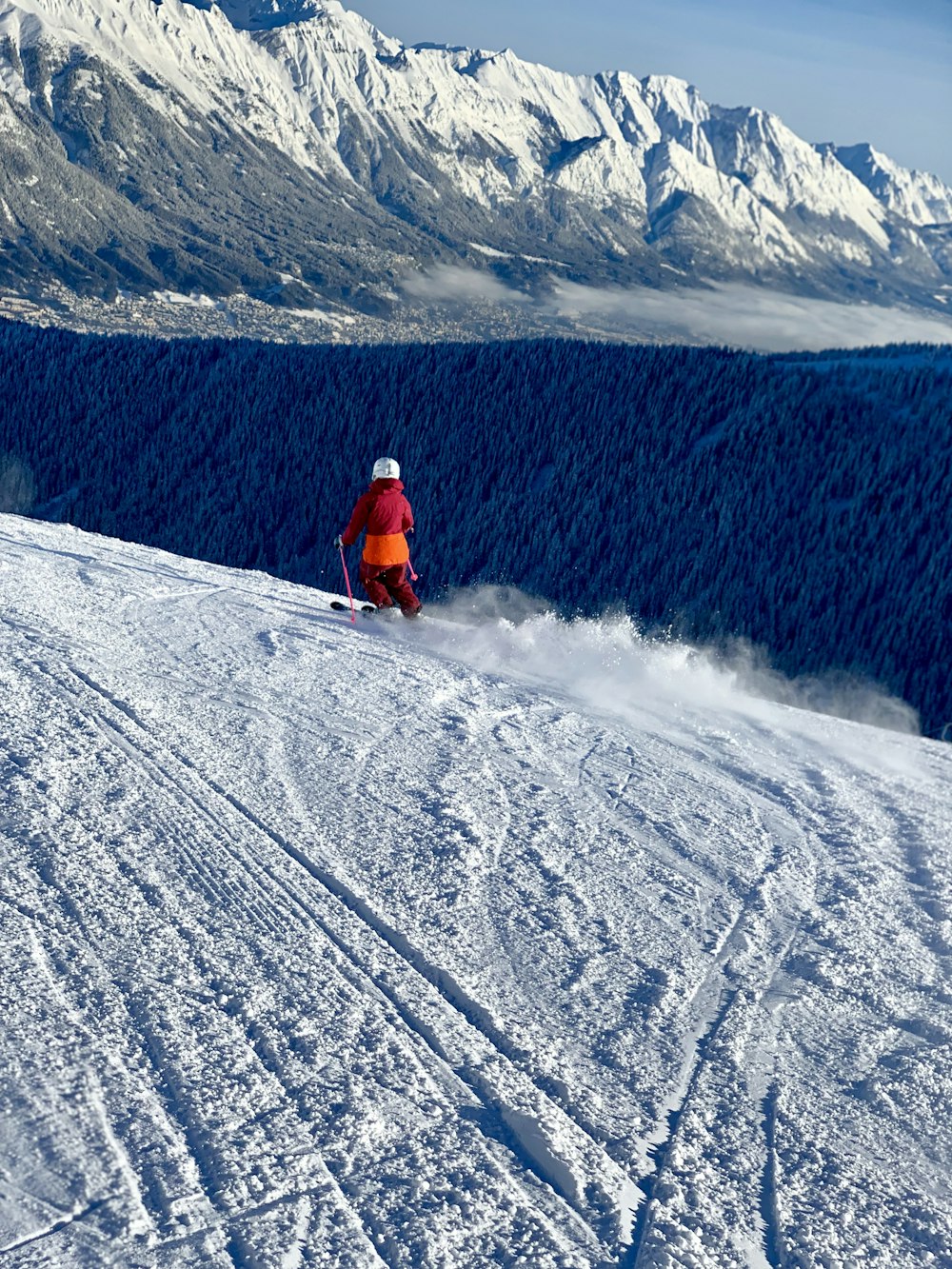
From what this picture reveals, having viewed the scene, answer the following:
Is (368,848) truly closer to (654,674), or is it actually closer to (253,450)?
(654,674)

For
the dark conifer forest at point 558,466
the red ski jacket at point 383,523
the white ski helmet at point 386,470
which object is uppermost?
the white ski helmet at point 386,470

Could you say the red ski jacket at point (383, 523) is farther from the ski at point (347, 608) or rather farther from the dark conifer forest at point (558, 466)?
the dark conifer forest at point (558, 466)

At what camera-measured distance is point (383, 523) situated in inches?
598

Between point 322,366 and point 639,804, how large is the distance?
113638 mm

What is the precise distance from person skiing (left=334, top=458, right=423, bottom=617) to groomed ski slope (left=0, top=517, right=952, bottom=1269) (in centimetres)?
462

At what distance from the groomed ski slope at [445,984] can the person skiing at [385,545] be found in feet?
15.1

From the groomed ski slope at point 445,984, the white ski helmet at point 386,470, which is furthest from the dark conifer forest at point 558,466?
the groomed ski slope at point 445,984

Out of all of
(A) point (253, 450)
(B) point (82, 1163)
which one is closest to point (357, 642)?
(B) point (82, 1163)

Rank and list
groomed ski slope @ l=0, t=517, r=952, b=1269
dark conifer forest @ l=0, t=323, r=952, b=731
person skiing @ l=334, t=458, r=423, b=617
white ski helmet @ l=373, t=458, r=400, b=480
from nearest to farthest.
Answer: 1. groomed ski slope @ l=0, t=517, r=952, b=1269
2. white ski helmet @ l=373, t=458, r=400, b=480
3. person skiing @ l=334, t=458, r=423, b=617
4. dark conifer forest @ l=0, t=323, r=952, b=731

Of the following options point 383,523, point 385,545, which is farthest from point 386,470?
point 385,545

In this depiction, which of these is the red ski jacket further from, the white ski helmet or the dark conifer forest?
the dark conifer forest

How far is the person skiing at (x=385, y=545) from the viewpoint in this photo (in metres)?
15.1

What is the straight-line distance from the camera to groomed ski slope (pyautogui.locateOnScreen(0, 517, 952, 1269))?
4324 millimetres

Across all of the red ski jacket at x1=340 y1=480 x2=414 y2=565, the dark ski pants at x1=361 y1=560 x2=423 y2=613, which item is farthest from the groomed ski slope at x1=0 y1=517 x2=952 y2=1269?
the red ski jacket at x1=340 y1=480 x2=414 y2=565
